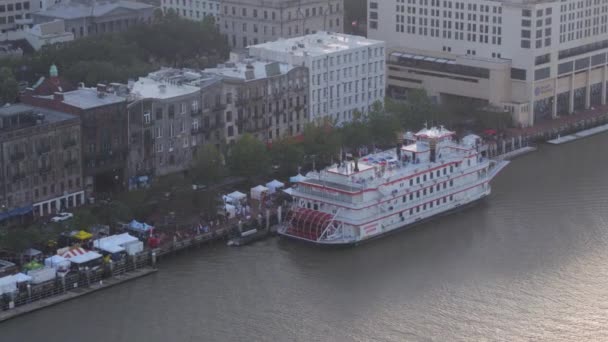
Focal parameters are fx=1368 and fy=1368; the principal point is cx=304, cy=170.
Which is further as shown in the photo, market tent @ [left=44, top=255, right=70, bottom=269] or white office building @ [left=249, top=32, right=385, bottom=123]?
white office building @ [left=249, top=32, right=385, bottom=123]

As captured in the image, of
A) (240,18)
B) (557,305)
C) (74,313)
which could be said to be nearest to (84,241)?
(74,313)

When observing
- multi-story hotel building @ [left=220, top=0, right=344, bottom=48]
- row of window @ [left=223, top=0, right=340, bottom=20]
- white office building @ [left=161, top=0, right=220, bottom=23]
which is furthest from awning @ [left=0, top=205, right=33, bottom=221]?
white office building @ [left=161, top=0, right=220, bottom=23]

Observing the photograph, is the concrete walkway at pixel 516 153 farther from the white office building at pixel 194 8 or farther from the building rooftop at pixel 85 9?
the building rooftop at pixel 85 9

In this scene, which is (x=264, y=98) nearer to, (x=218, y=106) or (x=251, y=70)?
(x=251, y=70)

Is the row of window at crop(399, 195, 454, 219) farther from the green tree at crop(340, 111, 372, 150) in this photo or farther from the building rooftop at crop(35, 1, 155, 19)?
the building rooftop at crop(35, 1, 155, 19)

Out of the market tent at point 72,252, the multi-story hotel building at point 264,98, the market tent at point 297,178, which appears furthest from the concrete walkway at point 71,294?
the multi-story hotel building at point 264,98
